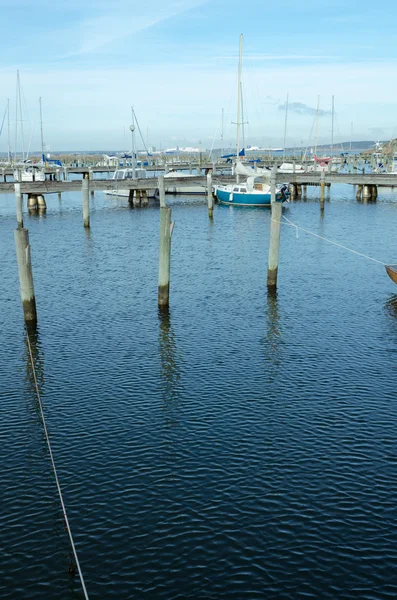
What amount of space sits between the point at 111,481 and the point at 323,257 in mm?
32219

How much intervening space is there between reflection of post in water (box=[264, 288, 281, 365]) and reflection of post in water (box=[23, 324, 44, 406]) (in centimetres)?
902

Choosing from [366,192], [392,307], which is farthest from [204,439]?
[366,192]

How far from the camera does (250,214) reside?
70688mm

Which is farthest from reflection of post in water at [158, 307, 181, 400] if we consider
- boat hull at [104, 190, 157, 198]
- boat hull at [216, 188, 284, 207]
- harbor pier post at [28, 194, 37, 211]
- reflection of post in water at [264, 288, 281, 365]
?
boat hull at [104, 190, 157, 198]

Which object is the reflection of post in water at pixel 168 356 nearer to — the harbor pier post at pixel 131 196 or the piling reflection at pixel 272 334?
the piling reflection at pixel 272 334

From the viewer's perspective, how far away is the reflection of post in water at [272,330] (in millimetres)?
25422

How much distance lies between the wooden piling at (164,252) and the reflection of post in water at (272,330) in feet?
17.4

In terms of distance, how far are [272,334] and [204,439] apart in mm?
10255

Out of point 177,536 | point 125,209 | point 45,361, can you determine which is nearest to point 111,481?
point 177,536

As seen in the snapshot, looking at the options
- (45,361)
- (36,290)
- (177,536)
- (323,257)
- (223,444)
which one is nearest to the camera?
(177,536)

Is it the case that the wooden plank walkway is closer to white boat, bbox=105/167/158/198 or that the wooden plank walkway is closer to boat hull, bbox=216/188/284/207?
boat hull, bbox=216/188/284/207

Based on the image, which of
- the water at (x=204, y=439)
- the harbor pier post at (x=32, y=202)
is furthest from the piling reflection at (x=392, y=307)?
the harbor pier post at (x=32, y=202)

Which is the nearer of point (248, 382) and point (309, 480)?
point (309, 480)

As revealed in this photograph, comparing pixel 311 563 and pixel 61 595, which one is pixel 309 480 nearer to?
pixel 311 563
